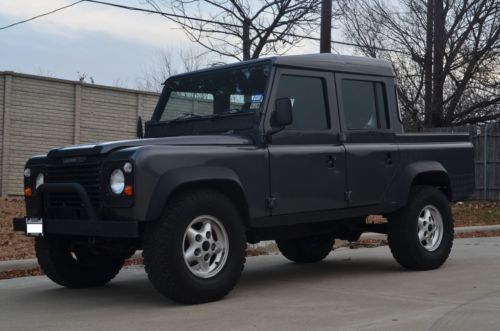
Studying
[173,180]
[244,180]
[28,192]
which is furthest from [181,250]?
[28,192]

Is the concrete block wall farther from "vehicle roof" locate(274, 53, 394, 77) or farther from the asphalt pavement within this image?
"vehicle roof" locate(274, 53, 394, 77)

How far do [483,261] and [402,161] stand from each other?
2.23m

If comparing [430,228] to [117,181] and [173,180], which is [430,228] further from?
[117,181]

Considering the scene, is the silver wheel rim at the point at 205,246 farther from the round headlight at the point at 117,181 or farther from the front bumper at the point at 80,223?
the round headlight at the point at 117,181

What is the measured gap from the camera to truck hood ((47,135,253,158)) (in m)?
5.95

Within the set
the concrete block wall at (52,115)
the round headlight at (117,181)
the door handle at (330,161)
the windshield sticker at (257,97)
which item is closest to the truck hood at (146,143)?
the round headlight at (117,181)

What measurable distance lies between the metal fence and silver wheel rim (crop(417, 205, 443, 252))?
1077cm

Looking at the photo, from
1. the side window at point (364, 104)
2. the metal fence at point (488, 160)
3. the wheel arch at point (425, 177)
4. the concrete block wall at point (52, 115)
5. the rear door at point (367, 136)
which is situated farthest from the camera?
the metal fence at point (488, 160)

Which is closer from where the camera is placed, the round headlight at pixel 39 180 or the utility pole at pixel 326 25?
the round headlight at pixel 39 180

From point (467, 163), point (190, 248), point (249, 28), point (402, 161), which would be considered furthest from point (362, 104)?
point (249, 28)

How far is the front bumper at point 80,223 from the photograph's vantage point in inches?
222

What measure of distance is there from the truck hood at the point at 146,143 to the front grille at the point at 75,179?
10cm

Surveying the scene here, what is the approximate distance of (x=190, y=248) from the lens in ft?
19.5

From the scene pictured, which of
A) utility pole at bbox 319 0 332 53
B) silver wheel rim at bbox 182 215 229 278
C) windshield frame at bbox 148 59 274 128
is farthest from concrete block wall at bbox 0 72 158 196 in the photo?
silver wheel rim at bbox 182 215 229 278
